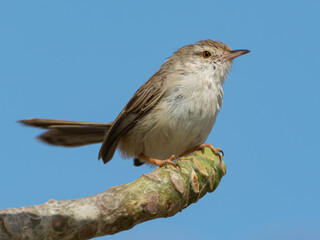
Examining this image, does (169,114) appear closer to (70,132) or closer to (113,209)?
(70,132)

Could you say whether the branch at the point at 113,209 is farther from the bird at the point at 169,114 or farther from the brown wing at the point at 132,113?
the brown wing at the point at 132,113

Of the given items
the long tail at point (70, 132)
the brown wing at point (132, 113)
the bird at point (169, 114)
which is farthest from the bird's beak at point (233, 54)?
the long tail at point (70, 132)

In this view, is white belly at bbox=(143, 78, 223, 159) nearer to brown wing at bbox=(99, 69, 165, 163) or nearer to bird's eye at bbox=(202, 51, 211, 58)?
brown wing at bbox=(99, 69, 165, 163)

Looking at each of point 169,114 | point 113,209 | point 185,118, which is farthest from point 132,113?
point 113,209

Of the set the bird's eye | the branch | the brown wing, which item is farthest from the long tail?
the branch

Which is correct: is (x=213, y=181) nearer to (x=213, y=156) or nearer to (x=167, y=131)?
(x=213, y=156)

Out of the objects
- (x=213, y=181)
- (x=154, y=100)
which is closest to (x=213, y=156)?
(x=213, y=181)
